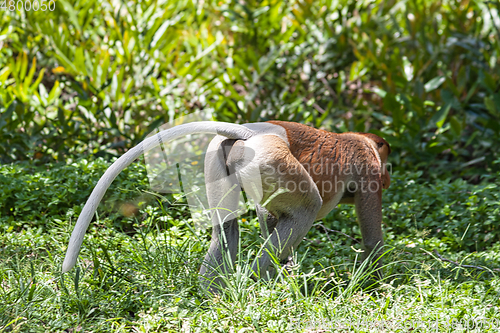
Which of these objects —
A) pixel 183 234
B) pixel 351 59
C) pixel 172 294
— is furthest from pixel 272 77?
pixel 172 294

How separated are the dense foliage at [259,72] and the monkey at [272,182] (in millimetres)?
2788

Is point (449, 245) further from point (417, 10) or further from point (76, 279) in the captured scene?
point (417, 10)

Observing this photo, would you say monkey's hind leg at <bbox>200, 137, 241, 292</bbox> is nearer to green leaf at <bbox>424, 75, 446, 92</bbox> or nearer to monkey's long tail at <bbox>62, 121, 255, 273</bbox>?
monkey's long tail at <bbox>62, 121, 255, 273</bbox>

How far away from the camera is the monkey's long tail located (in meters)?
2.38

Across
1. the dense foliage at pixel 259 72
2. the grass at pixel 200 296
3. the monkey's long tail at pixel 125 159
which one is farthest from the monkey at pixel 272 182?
the dense foliage at pixel 259 72

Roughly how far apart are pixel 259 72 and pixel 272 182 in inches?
160

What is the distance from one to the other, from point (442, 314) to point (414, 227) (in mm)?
1765

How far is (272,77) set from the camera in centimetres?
696

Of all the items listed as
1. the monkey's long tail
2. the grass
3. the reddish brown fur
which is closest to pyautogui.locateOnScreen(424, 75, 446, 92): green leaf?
the grass

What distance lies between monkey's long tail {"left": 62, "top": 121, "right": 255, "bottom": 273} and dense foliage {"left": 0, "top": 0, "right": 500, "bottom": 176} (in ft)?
10.1

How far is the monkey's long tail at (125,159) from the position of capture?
7.80ft

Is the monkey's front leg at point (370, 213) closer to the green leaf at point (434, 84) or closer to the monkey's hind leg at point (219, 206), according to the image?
the monkey's hind leg at point (219, 206)

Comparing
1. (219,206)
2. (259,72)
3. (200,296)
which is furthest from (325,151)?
(259,72)

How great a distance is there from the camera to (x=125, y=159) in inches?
97.1
